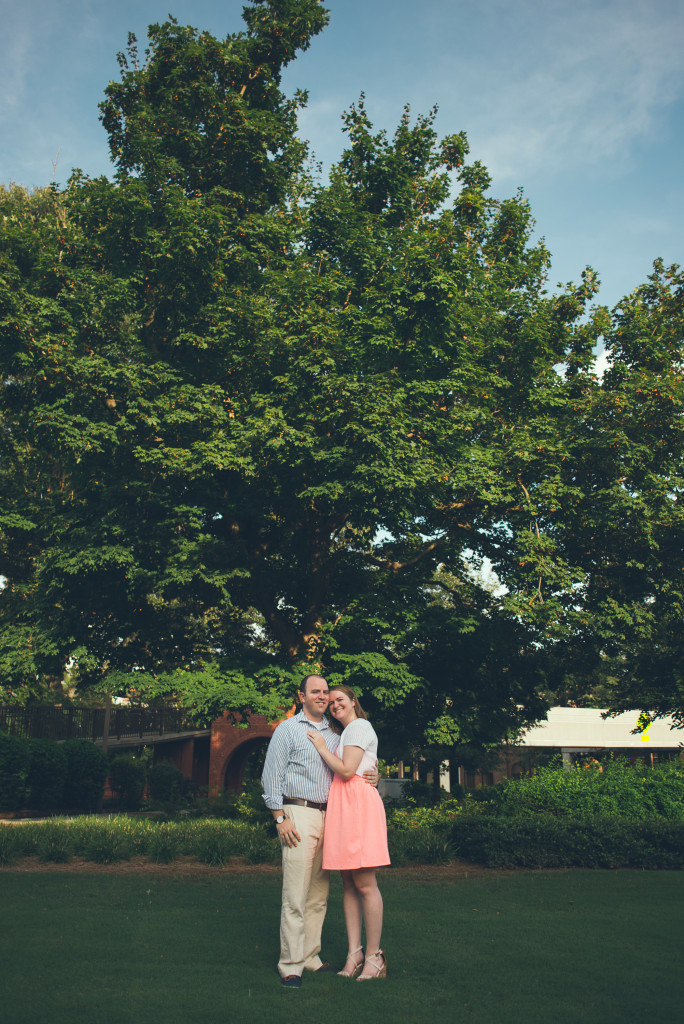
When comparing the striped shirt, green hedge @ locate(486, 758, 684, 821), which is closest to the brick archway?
green hedge @ locate(486, 758, 684, 821)

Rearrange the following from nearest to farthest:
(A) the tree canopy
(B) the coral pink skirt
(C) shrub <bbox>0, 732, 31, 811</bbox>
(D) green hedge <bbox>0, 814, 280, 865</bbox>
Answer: (B) the coral pink skirt → (D) green hedge <bbox>0, 814, 280, 865</bbox> → (A) the tree canopy → (C) shrub <bbox>0, 732, 31, 811</bbox>

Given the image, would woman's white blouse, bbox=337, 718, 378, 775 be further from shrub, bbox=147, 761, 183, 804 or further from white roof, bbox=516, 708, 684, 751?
white roof, bbox=516, 708, 684, 751

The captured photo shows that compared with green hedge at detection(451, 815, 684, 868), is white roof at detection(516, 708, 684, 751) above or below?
above

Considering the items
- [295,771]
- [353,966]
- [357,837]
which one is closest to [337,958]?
[353,966]

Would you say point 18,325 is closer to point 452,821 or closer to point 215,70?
point 215,70

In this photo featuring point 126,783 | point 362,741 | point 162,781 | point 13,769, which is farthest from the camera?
point 162,781

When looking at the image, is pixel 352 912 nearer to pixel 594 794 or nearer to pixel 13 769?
pixel 594 794

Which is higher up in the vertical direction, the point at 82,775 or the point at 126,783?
the point at 82,775

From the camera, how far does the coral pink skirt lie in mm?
5176

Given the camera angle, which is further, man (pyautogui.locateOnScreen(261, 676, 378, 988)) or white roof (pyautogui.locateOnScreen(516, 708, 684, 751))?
white roof (pyautogui.locateOnScreen(516, 708, 684, 751))

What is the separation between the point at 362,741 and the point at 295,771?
1.71 feet

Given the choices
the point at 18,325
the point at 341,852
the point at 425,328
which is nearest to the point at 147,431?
the point at 18,325

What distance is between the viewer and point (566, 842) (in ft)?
42.9

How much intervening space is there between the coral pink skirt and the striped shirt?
0.10m
